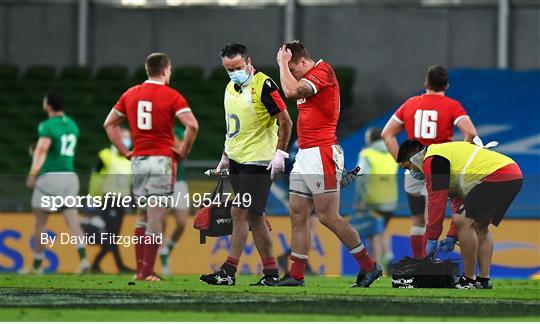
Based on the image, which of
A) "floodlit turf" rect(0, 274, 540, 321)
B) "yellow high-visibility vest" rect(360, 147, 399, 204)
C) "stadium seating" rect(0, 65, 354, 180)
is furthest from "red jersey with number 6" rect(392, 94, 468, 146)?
"stadium seating" rect(0, 65, 354, 180)

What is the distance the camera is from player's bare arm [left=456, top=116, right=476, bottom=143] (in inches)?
460

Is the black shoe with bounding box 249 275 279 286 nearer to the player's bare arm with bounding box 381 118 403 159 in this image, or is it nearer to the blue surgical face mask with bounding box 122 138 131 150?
the player's bare arm with bounding box 381 118 403 159

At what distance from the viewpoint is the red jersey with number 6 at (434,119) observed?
39.3 ft

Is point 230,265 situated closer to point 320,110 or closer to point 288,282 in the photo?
point 288,282

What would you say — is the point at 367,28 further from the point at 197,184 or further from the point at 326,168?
the point at 326,168

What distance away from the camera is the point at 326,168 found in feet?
34.8

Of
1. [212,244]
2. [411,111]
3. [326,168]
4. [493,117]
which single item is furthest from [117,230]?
[493,117]

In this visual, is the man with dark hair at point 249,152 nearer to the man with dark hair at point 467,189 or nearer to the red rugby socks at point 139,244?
the red rugby socks at point 139,244

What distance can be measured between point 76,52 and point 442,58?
6269 millimetres

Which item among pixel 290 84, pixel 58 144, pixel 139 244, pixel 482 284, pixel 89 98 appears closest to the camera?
pixel 290 84

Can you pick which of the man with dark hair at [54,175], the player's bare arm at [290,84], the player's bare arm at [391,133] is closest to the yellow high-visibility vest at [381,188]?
the player's bare arm at [391,133]

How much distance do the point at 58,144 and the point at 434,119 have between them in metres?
4.11

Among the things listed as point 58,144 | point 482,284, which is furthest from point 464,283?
point 58,144

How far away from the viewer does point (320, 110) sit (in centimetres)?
1065
